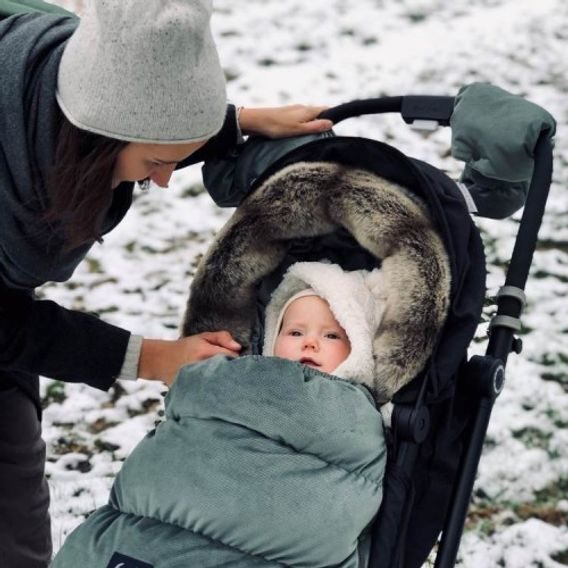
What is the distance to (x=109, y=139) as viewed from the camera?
1.56m

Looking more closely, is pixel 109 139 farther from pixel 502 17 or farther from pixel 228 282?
pixel 502 17

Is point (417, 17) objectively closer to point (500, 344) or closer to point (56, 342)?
point (500, 344)

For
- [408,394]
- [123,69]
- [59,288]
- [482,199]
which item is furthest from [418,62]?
[123,69]

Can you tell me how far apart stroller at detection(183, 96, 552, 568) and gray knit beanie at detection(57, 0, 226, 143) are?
0.62 m

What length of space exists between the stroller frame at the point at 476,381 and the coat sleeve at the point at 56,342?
61 centimetres

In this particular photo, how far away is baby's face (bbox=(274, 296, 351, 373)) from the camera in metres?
2.11

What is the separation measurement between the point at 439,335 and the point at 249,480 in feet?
1.67

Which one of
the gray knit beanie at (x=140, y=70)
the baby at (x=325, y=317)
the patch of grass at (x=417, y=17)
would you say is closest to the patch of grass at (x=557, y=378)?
the baby at (x=325, y=317)

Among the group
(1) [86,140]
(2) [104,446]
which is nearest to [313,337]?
(1) [86,140]

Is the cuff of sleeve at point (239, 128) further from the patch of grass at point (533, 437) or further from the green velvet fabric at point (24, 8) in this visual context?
the patch of grass at point (533, 437)

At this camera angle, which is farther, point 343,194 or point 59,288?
point 59,288

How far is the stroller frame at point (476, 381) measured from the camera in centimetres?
182

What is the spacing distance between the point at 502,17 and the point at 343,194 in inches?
141

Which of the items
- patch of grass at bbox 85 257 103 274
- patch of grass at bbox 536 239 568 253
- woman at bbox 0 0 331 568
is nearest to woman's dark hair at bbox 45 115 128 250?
woman at bbox 0 0 331 568
